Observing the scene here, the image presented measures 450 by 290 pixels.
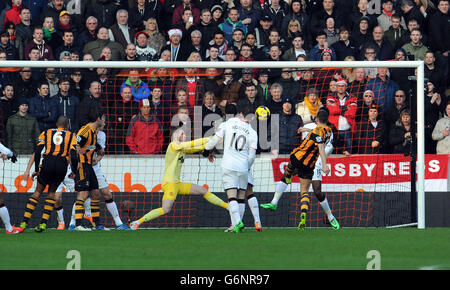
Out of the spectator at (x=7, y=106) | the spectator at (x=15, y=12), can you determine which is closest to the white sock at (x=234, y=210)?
the spectator at (x=7, y=106)

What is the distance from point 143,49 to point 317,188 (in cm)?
567

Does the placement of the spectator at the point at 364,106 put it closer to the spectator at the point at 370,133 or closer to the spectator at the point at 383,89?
the spectator at the point at 370,133

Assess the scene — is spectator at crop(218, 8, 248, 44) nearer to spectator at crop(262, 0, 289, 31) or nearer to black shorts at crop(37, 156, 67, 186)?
spectator at crop(262, 0, 289, 31)

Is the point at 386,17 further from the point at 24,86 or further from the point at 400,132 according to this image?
the point at 24,86

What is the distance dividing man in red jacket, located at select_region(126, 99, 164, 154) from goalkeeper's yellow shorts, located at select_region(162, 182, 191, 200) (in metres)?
2.67

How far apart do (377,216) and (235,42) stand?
498 cm

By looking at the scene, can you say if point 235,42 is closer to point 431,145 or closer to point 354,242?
point 431,145

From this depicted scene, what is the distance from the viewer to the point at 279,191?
17.7 meters

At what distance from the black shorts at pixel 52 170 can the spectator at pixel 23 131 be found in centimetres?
285

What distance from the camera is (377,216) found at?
19.1m

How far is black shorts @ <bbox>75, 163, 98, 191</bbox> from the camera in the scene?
55.0ft

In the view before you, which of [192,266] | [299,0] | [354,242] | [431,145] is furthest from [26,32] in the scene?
[192,266]

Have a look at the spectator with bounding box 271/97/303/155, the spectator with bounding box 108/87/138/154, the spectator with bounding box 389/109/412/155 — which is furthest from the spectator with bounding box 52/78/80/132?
the spectator with bounding box 389/109/412/155

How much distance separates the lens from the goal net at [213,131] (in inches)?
742
